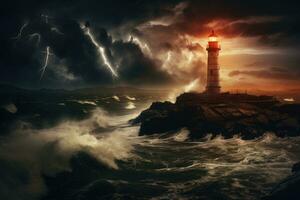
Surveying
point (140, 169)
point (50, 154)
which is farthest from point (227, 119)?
point (50, 154)

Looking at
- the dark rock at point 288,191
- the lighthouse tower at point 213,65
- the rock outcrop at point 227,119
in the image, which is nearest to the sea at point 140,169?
the dark rock at point 288,191

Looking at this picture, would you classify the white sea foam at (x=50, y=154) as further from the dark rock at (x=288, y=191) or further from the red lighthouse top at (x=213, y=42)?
the red lighthouse top at (x=213, y=42)

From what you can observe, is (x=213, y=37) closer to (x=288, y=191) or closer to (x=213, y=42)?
(x=213, y=42)

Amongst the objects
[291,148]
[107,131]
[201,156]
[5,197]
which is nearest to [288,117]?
[291,148]

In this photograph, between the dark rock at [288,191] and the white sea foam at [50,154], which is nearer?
the dark rock at [288,191]

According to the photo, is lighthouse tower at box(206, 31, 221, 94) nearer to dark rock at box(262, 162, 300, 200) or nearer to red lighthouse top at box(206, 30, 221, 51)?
red lighthouse top at box(206, 30, 221, 51)

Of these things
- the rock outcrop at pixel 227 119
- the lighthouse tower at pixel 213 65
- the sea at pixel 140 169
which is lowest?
the sea at pixel 140 169
